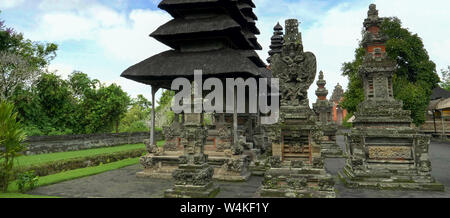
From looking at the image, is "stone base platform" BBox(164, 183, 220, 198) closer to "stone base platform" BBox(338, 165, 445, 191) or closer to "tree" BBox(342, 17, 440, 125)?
"stone base platform" BBox(338, 165, 445, 191)

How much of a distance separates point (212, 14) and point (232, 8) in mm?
1092

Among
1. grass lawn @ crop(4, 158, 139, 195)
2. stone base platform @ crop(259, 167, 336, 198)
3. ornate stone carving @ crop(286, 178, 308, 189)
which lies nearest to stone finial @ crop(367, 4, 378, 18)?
stone base platform @ crop(259, 167, 336, 198)

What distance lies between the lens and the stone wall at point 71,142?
15.8 metres

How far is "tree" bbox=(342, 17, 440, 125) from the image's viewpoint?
77.8 ft

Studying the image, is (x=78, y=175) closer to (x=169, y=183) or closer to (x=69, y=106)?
(x=169, y=183)

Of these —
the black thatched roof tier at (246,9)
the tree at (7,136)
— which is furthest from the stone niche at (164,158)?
the black thatched roof tier at (246,9)

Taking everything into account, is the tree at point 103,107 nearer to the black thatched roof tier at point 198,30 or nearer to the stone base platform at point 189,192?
the black thatched roof tier at point 198,30

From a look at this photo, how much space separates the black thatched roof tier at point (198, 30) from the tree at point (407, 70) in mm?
16469

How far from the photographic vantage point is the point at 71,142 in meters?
18.2

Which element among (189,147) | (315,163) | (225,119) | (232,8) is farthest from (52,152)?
(315,163)

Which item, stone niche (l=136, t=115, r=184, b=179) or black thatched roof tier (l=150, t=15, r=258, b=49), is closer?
stone niche (l=136, t=115, r=184, b=179)

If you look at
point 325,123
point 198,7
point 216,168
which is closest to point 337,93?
point 325,123

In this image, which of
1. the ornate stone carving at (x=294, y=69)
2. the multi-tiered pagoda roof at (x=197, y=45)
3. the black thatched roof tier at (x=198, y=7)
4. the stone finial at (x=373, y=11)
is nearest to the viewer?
the ornate stone carving at (x=294, y=69)

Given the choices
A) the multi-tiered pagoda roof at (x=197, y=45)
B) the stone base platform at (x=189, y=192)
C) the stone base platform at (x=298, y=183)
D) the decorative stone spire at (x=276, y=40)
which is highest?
the decorative stone spire at (x=276, y=40)
